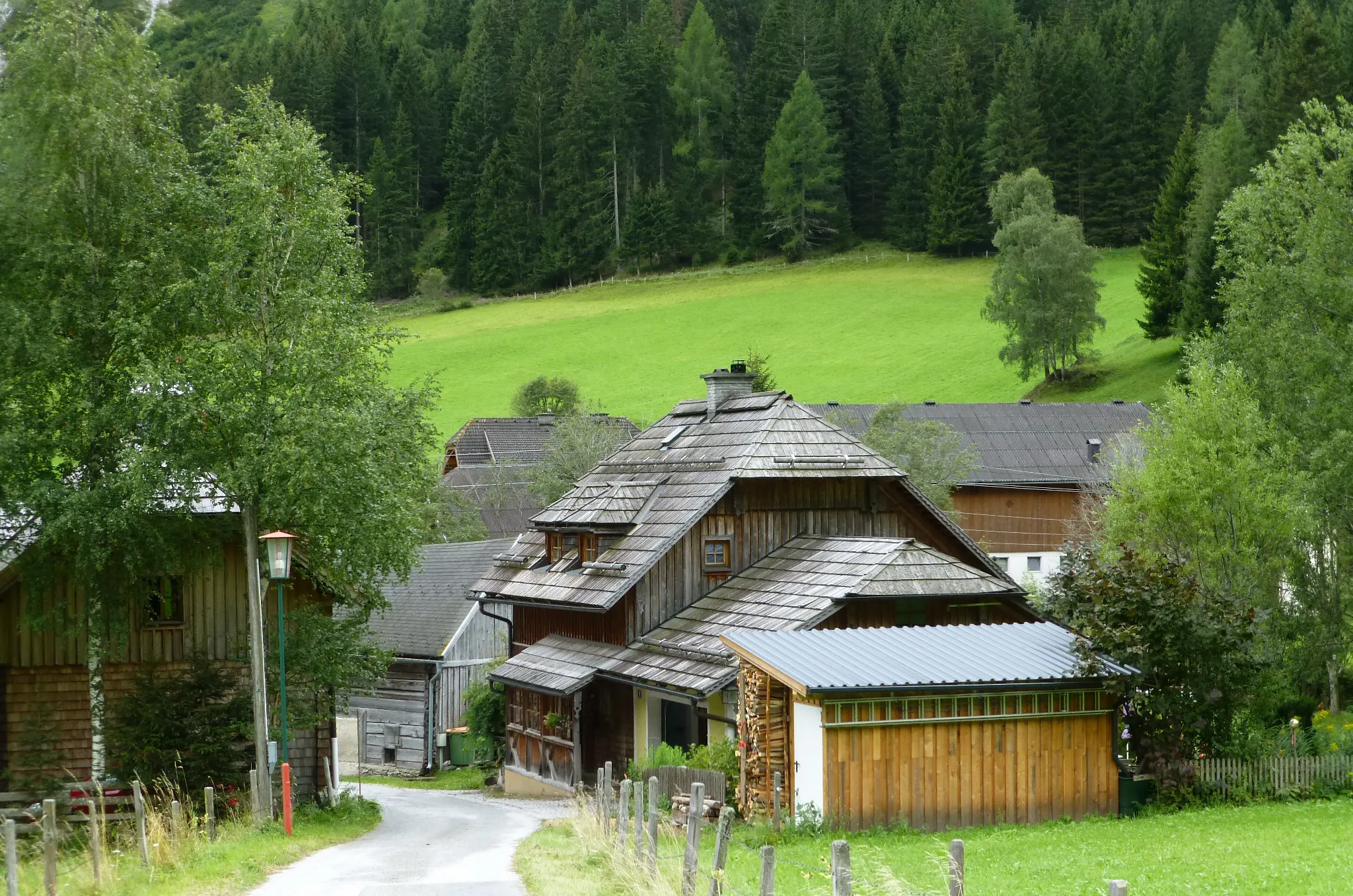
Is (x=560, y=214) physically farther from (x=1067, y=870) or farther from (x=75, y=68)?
(x=1067, y=870)

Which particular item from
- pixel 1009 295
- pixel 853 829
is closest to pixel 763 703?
pixel 853 829

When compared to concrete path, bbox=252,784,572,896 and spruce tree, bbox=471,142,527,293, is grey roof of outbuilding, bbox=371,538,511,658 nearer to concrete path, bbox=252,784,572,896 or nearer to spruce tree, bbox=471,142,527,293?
concrete path, bbox=252,784,572,896

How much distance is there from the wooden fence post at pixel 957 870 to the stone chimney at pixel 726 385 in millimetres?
23369

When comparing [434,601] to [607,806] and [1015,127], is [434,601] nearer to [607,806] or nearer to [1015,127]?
[607,806]

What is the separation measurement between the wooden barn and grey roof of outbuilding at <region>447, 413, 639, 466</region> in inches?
1673

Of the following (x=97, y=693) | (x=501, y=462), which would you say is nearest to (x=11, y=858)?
(x=97, y=693)

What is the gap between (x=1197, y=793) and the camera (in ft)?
68.9

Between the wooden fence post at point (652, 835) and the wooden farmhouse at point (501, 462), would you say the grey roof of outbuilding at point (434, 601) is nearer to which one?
the wooden farmhouse at point (501, 462)

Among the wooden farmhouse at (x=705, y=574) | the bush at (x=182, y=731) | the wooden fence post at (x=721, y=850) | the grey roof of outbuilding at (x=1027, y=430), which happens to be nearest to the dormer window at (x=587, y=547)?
the wooden farmhouse at (x=705, y=574)

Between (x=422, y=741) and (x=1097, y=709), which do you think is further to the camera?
(x=422, y=741)

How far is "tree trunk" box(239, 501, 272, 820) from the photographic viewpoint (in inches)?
874

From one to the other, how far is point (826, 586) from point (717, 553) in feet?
13.1

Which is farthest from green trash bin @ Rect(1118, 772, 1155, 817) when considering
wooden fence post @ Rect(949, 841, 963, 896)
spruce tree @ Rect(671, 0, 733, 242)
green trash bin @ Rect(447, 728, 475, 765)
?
spruce tree @ Rect(671, 0, 733, 242)

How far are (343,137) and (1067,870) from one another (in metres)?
117
